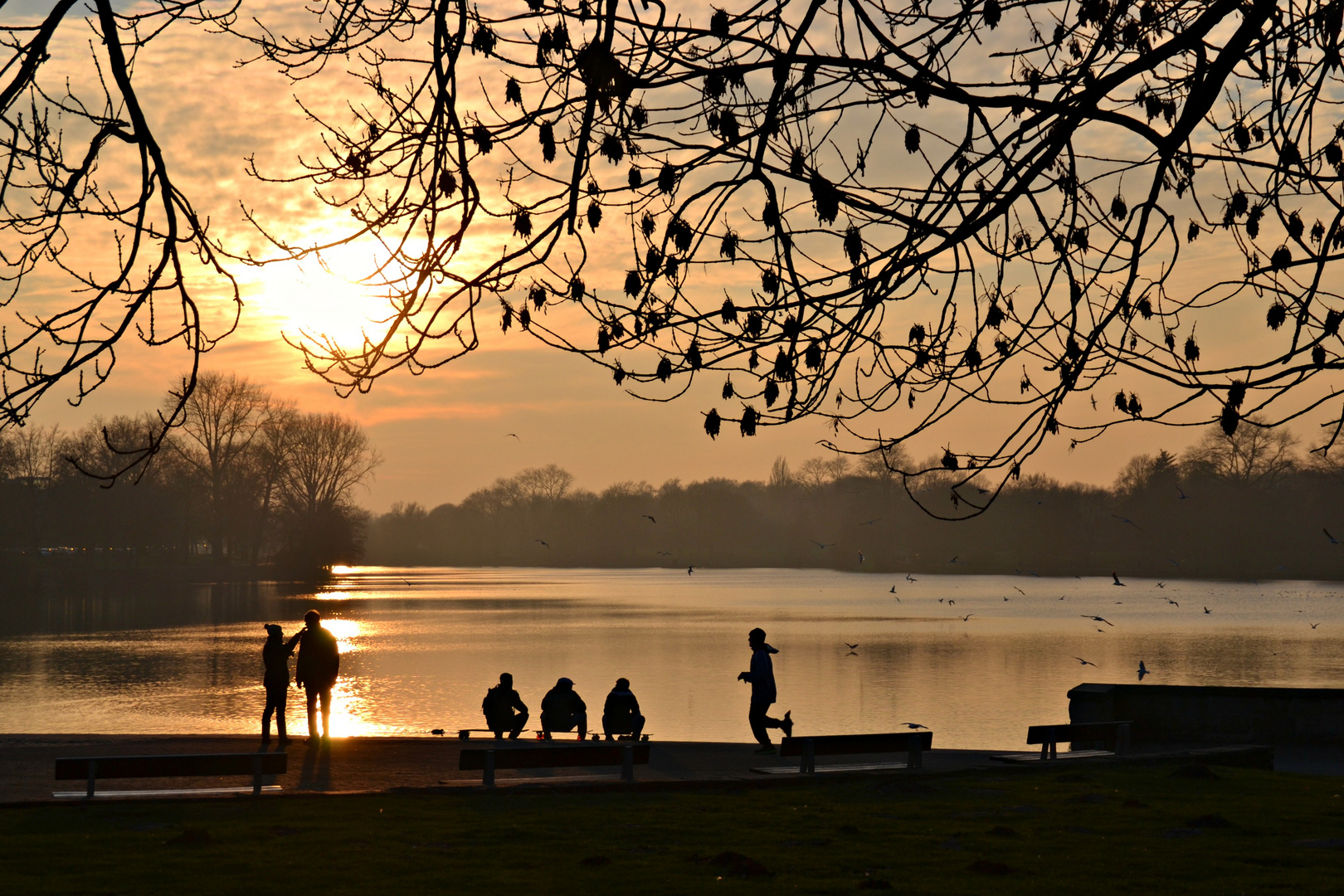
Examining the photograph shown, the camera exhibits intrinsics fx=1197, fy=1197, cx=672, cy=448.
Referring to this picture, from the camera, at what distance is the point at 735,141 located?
625cm

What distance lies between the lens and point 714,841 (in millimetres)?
9938

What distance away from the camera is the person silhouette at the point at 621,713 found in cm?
1767

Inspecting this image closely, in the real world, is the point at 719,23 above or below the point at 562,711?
above

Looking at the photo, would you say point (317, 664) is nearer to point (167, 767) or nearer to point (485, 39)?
point (167, 767)

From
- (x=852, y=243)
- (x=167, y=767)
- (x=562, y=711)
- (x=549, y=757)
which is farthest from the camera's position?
(x=562, y=711)

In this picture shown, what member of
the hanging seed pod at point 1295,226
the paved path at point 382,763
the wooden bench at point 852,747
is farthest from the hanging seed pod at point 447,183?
the wooden bench at point 852,747

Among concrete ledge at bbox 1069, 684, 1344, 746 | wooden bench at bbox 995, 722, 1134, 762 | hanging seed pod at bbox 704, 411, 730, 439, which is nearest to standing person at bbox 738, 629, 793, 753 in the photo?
wooden bench at bbox 995, 722, 1134, 762

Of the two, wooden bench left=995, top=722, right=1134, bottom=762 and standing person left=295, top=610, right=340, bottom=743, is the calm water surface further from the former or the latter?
standing person left=295, top=610, right=340, bottom=743

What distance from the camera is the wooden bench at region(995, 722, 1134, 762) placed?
1518 cm

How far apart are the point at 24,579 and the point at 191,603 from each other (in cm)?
1516

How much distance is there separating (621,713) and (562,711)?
1209 millimetres

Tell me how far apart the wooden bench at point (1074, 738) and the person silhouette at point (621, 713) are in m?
5.31

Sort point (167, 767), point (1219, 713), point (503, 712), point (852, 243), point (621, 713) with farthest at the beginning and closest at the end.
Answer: point (1219, 713), point (503, 712), point (621, 713), point (167, 767), point (852, 243)

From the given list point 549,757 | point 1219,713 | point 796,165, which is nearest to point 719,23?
point 796,165
